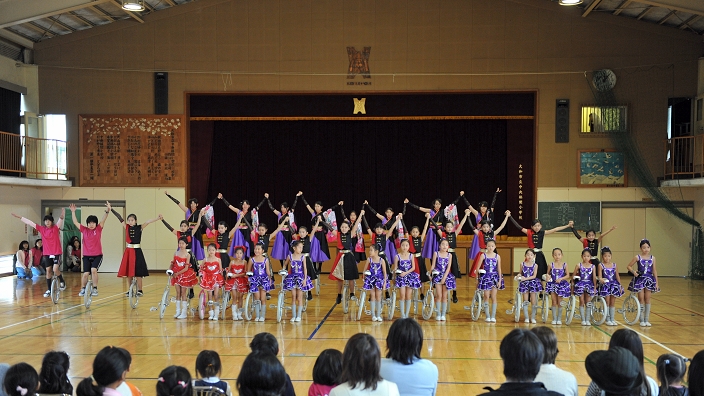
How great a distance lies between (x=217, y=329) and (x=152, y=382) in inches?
117

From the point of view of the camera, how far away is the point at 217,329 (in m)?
9.30

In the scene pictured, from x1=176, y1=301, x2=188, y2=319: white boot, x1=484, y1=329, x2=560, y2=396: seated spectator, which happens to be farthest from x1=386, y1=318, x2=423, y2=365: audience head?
x1=176, y1=301, x2=188, y2=319: white boot

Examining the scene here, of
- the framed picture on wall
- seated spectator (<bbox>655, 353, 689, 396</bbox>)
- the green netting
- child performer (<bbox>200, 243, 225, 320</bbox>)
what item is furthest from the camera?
the framed picture on wall

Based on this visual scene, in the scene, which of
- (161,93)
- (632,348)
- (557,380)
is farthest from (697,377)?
(161,93)

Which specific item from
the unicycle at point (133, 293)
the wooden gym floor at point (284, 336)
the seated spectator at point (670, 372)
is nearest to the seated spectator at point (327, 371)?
the seated spectator at point (670, 372)

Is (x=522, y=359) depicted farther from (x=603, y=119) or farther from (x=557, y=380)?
(x=603, y=119)

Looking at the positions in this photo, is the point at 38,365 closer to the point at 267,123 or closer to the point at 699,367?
the point at 699,367

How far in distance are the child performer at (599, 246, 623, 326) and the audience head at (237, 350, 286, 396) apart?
7.81 m

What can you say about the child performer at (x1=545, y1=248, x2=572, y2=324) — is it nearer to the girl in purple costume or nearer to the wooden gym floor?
the girl in purple costume

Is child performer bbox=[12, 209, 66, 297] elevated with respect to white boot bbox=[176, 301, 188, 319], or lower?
elevated

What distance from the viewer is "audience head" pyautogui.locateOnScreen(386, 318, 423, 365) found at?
10.9 feet

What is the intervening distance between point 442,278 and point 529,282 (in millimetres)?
1295

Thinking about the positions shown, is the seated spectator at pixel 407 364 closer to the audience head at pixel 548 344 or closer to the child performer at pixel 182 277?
the audience head at pixel 548 344

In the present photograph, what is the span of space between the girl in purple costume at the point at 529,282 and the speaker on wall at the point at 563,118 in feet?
24.5
